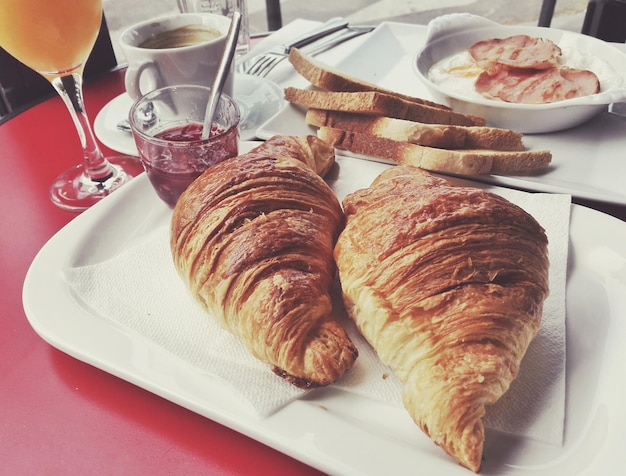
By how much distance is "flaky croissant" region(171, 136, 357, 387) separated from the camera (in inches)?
30.1

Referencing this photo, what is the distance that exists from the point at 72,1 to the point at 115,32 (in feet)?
11.1

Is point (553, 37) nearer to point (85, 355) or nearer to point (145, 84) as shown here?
point (145, 84)

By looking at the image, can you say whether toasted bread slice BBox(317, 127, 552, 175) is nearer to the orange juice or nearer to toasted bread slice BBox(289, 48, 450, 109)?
toasted bread slice BBox(289, 48, 450, 109)

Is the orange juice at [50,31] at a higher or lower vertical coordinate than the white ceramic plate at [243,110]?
higher

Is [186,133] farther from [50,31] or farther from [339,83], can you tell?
[339,83]

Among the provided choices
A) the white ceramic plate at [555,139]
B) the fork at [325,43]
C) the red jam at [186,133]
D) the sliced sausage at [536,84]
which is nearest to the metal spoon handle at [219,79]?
the red jam at [186,133]

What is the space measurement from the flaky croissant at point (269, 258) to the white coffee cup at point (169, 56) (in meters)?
0.57

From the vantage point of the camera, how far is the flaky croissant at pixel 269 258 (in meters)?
0.76

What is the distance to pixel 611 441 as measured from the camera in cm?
66

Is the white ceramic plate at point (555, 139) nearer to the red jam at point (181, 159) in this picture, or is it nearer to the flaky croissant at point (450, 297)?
the red jam at point (181, 159)

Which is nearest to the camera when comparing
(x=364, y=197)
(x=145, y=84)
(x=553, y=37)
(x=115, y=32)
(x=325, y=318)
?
(x=325, y=318)

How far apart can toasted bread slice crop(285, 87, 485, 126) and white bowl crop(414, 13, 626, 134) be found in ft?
0.20

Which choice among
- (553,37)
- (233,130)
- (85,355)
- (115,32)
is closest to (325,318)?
(85,355)

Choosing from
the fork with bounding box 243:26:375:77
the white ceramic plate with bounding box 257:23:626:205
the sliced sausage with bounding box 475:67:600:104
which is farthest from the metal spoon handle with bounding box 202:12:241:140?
the sliced sausage with bounding box 475:67:600:104
